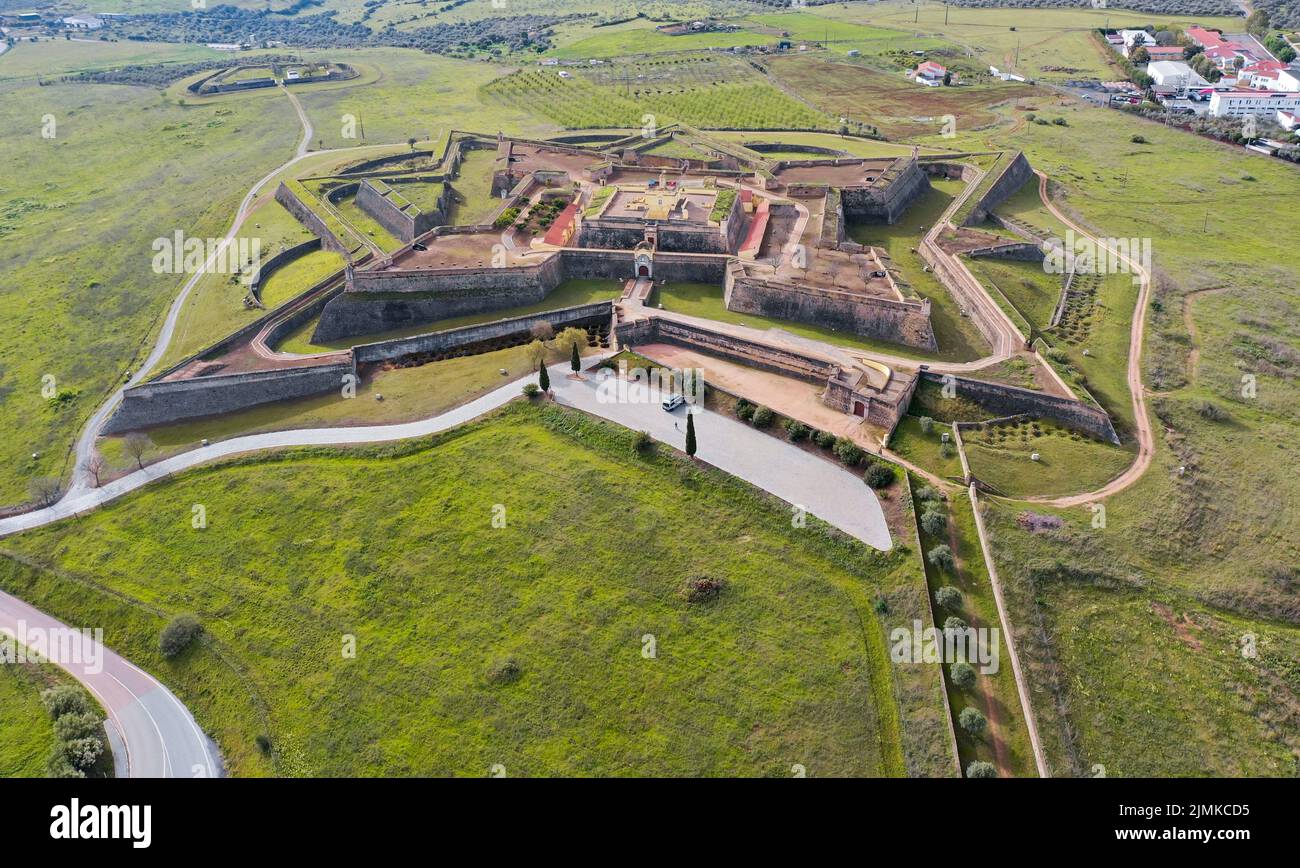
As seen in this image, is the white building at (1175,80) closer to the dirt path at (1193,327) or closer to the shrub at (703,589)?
the dirt path at (1193,327)

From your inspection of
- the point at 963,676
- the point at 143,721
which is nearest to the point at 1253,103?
the point at 963,676

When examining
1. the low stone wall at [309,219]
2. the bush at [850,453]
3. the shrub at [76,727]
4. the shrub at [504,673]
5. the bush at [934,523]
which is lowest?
the shrub at [76,727]

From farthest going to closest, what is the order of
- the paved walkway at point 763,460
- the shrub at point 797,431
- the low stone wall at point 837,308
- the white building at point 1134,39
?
the white building at point 1134,39 → the low stone wall at point 837,308 → the shrub at point 797,431 → the paved walkway at point 763,460

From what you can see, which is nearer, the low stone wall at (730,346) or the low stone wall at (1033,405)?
the low stone wall at (1033,405)

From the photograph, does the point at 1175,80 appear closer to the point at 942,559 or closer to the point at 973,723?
the point at 942,559

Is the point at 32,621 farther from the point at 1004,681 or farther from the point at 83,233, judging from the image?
the point at 83,233

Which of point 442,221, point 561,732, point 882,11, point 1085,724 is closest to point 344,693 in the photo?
point 561,732

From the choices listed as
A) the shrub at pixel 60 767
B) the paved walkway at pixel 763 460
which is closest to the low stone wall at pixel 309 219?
the paved walkway at pixel 763 460
